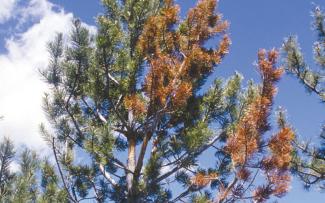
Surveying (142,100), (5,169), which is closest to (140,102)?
(142,100)

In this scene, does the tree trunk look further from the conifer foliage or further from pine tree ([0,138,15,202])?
pine tree ([0,138,15,202])

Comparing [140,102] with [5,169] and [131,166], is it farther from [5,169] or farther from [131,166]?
[5,169]

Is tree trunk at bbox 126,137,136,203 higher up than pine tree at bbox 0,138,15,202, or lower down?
lower down

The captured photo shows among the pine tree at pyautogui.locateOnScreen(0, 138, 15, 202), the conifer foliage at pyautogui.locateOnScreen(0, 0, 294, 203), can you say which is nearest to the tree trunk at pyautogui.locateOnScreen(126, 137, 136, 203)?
the conifer foliage at pyautogui.locateOnScreen(0, 0, 294, 203)

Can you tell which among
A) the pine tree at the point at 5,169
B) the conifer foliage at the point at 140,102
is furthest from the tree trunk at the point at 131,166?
the pine tree at the point at 5,169

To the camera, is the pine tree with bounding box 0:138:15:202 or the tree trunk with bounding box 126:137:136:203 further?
the pine tree with bounding box 0:138:15:202

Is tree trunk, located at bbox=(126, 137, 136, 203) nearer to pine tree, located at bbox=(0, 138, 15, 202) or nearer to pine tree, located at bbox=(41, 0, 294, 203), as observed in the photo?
pine tree, located at bbox=(41, 0, 294, 203)

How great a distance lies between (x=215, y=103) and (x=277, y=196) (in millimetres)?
3189

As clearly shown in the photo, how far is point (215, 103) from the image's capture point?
27.3ft

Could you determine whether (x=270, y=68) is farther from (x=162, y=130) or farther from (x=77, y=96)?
(x=77, y=96)

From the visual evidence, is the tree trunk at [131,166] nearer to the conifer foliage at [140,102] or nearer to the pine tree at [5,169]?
the conifer foliage at [140,102]

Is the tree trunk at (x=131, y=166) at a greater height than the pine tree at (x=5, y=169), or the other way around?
the pine tree at (x=5, y=169)

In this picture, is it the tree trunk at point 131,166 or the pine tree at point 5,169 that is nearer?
the tree trunk at point 131,166

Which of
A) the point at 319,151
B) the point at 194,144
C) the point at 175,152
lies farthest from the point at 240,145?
the point at 319,151
